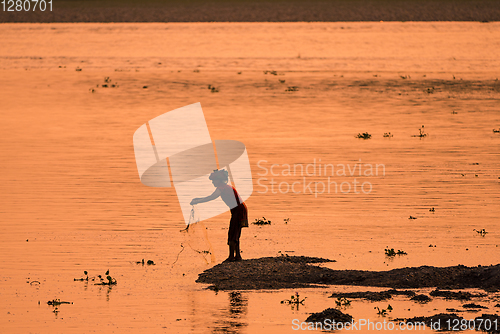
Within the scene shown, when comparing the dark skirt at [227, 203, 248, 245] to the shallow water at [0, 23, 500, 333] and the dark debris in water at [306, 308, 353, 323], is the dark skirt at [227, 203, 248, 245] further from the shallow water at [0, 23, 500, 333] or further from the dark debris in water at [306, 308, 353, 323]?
the dark debris in water at [306, 308, 353, 323]

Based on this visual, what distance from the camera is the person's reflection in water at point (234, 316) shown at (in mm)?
11977

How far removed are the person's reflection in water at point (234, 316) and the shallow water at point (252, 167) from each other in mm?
47

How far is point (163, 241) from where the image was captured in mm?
17828

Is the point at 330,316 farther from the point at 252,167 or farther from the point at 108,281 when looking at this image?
the point at 252,167

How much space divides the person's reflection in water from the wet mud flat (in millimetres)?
571

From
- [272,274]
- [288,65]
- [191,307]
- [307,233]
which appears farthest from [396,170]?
[288,65]

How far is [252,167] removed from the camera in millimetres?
27906

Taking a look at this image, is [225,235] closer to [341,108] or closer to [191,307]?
[191,307]

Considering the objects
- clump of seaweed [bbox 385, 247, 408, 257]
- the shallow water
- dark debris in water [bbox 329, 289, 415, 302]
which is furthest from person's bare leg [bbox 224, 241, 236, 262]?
clump of seaweed [bbox 385, 247, 408, 257]

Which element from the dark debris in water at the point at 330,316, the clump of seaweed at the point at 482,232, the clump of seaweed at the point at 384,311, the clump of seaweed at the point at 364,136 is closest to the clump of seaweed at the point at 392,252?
the clump of seaweed at the point at 482,232

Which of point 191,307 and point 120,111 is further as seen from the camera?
point 120,111

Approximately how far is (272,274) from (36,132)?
23.6m

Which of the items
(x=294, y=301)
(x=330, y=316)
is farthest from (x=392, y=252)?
(x=330, y=316)

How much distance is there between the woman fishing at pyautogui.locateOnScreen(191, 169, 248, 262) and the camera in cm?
1515
